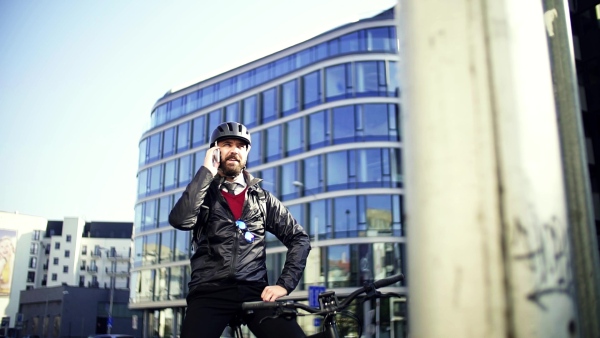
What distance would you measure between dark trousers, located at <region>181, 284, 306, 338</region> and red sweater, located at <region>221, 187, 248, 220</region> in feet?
1.30

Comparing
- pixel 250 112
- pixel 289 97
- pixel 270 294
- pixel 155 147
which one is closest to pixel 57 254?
pixel 155 147

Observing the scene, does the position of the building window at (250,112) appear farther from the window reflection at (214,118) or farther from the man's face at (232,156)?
the man's face at (232,156)

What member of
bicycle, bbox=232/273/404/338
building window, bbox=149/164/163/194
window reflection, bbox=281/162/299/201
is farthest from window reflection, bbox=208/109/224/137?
bicycle, bbox=232/273/404/338

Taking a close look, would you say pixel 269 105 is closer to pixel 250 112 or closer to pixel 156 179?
pixel 250 112

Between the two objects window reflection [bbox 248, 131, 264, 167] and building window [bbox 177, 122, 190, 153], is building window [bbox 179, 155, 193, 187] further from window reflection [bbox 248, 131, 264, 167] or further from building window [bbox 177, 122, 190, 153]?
window reflection [bbox 248, 131, 264, 167]

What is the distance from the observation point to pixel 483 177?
1.00 meters

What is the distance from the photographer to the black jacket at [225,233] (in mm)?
2953

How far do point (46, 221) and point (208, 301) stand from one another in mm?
116994

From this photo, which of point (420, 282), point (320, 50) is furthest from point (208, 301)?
point (320, 50)

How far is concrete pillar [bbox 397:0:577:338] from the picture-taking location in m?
0.96

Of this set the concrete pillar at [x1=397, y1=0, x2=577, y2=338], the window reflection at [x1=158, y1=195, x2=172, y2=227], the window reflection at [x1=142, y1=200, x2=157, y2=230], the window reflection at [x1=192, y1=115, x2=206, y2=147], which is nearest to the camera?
the concrete pillar at [x1=397, y1=0, x2=577, y2=338]

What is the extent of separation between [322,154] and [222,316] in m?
35.5

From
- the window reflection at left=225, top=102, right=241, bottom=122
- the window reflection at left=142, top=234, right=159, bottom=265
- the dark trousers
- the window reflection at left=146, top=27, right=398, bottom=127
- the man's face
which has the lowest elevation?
the dark trousers

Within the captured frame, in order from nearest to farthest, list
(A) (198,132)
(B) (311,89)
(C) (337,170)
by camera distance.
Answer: (C) (337,170), (B) (311,89), (A) (198,132)
